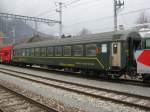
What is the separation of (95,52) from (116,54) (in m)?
2.12

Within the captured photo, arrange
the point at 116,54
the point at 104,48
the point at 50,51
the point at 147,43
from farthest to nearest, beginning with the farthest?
the point at 50,51
the point at 104,48
the point at 116,54
the point at 147,43

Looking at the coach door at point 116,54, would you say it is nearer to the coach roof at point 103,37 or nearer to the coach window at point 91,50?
the coach roof at point 103,37

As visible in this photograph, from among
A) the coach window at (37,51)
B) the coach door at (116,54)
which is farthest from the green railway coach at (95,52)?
the coach window at (37,51)

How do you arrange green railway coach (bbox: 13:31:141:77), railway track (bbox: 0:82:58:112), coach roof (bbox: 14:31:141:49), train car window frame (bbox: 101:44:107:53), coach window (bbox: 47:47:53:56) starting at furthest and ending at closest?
Result: 1. coach window (bbox: 47:47:53:56)
2. train car window frame (bbox: 101:44:107:53)
3. coach roof (bbox: 14:31:141:49)
4. green railway coach (bbox: 13:31:141:77)
5. railway track (bbox: 0:82:58:112)

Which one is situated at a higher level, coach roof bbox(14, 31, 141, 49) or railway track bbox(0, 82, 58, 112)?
coach roof bbox(14, 31, 141, 49)

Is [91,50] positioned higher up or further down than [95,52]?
higher up

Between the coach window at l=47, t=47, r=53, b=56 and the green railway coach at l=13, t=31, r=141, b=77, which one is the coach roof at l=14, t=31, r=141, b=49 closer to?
the green railway coach at l=13, t=31, r=141, b=77

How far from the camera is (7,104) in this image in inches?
392

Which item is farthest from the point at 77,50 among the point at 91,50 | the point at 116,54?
the point at 116,54

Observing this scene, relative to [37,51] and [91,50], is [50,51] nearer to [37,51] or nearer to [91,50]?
[37,51]

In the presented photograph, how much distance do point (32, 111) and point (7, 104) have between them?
1.68 metres

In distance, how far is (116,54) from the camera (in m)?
15.9

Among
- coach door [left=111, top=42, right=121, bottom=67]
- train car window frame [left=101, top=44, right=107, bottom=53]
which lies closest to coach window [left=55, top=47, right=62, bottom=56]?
train car window frame [left=101, top=44, right=107, bottom=53]

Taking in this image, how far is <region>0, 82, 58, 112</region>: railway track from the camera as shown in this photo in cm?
895
